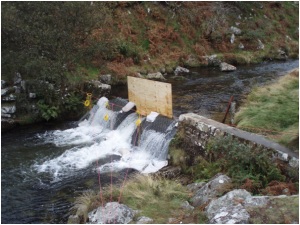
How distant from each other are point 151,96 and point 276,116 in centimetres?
583

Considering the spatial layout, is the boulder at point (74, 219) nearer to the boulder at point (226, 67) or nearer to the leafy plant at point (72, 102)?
the leafy plant at point (72, 102)

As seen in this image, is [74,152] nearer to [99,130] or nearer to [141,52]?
[99,130]

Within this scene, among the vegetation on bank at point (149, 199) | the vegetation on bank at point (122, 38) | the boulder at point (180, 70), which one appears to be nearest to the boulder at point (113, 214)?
the vegetation on bank at point (149, 199)

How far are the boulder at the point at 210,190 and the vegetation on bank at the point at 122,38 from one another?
10.2 m

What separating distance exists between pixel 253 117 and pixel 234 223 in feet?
17.7

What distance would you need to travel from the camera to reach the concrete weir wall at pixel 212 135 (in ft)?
27.2

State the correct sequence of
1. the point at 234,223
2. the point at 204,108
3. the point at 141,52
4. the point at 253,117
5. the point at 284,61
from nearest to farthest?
the point at 234,223 < the point at 253,117 < the point at 204,108 < the point at 141,52 < the point at 284,61

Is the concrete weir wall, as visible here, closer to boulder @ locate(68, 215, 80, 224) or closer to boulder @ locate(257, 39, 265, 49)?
boulder @ locate(68, 215, 80, 224)

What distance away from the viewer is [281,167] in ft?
27.2

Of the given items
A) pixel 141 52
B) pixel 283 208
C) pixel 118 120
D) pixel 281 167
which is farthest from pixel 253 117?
pixel 141 52

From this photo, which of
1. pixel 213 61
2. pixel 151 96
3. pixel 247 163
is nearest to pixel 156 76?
pixel 213 61

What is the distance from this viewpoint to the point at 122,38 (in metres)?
26.0

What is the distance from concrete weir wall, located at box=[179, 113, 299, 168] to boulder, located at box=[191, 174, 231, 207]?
1319 millimetres

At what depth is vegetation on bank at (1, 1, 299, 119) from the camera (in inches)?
629
